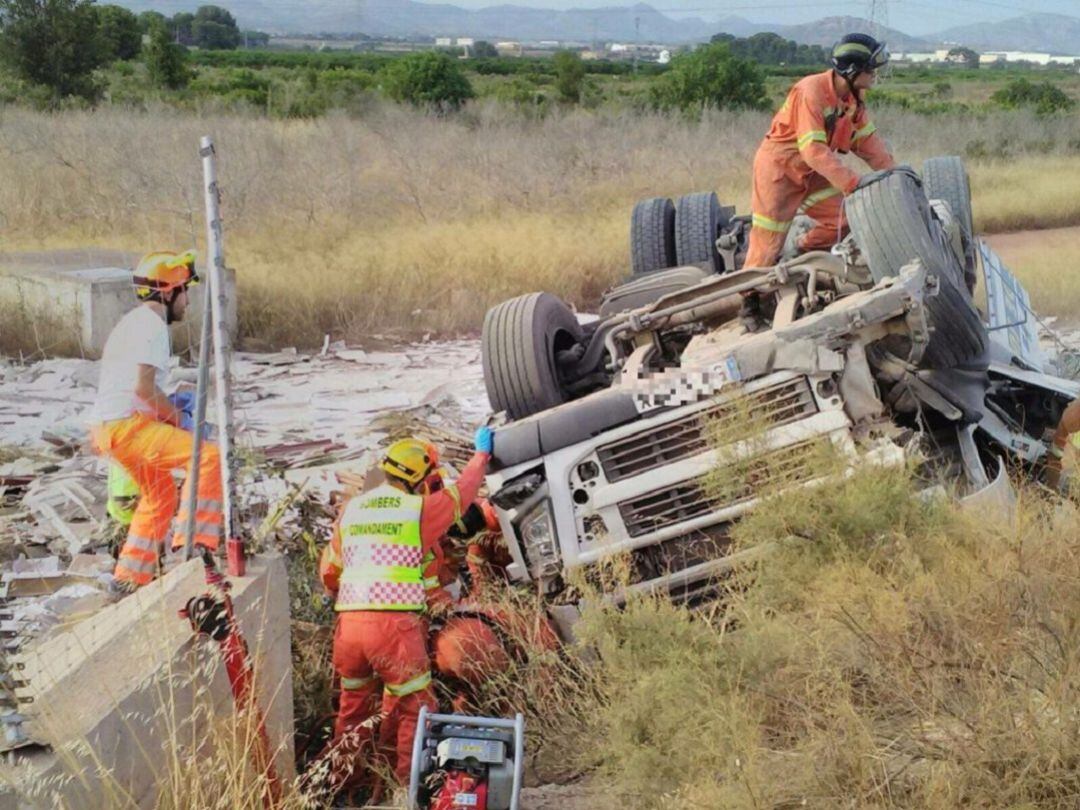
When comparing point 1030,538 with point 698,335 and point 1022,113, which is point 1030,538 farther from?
point 1022,113

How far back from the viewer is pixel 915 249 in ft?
17.4

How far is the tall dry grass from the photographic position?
474 inches

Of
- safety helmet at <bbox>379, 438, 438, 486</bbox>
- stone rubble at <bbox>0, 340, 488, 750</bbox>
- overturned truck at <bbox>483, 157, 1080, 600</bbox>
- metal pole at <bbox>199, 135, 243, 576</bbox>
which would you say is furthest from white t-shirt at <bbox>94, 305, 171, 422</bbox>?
metal pole at <bbox>199, 135, 243, 576</bbox>

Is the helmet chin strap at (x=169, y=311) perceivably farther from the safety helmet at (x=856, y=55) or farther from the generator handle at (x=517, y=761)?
the safety helmet at (x=856, y=55)

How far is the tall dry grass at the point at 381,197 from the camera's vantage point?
12031mm

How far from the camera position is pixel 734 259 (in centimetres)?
756

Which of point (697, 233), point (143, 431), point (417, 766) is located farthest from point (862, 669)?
point (697, 233)

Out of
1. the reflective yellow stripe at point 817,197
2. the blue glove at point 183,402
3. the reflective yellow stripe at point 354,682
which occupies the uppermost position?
the reflective yellow stripe at point 817,197

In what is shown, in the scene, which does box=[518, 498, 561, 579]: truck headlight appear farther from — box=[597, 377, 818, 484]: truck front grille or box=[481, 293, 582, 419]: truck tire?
box=[481, 293, 582, 419]: truck tire

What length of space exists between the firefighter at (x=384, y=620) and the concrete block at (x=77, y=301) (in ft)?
16.8

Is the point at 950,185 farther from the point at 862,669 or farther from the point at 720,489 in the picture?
the point at 862,669

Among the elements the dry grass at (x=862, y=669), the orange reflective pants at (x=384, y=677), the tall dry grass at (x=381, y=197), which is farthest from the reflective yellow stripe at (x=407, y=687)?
the tall dry grass at (x=381, y=197)

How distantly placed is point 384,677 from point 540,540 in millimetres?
878

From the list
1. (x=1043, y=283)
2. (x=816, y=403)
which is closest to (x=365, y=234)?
(x=1043, y=283)
